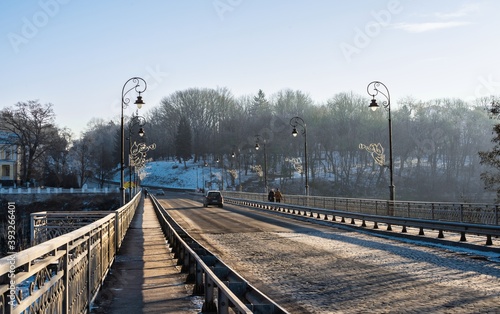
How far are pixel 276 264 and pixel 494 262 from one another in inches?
224

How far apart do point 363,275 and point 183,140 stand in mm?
136007

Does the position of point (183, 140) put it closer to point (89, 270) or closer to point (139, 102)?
point (139, 102)

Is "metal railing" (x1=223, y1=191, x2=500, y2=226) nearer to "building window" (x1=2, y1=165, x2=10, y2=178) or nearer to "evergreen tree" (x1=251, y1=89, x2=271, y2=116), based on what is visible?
"building window" (x1=2, y1=165, x2=10, y2=178)

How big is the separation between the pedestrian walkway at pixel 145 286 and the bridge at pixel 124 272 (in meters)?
0.02

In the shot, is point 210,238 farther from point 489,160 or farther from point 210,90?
point 210,90

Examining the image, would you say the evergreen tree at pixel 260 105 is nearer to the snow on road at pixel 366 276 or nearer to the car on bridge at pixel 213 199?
the car on bridge at pixel 213 199

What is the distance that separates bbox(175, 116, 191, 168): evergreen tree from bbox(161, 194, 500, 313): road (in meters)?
126

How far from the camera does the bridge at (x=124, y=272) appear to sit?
461cm

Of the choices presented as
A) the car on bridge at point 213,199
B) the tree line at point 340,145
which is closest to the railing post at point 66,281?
the car on bridge at point 213,199

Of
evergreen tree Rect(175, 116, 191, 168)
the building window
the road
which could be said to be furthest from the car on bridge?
evergreen tree Rect(175, 116, 191, 168)

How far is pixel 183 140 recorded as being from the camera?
147000 mm

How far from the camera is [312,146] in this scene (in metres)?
122

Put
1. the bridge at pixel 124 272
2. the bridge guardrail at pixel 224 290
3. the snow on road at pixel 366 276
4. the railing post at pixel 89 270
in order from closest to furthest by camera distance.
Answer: the bridge at pixel 124 272
the bridge guardrail at pixel 224 290
the railing post at pixel 89 270
the snow on road at pixel 366 276

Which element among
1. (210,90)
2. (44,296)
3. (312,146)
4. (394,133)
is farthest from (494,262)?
(210,90)
